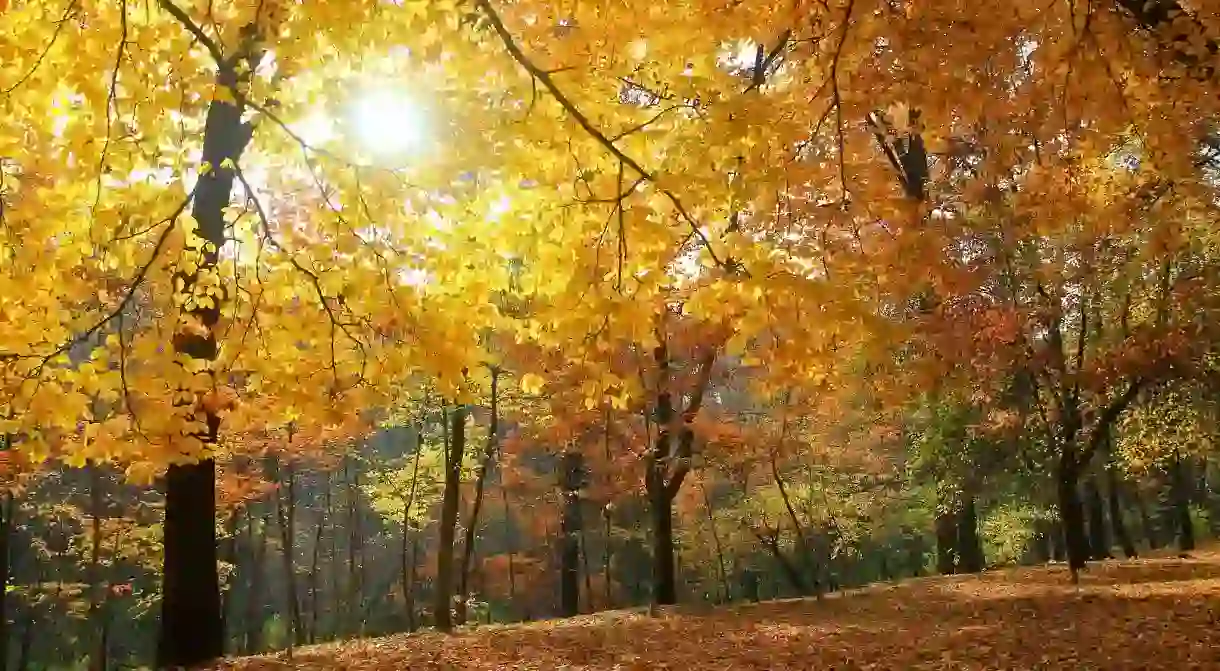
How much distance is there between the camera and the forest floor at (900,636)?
6.84 metres

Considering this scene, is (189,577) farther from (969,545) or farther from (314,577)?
(314,577)

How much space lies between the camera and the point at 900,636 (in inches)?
342

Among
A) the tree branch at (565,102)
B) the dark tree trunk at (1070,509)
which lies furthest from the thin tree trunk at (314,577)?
the tree branch at (565,102)

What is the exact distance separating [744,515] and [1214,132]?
14.2m

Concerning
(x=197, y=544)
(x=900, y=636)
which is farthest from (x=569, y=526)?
(x=197, y=544)

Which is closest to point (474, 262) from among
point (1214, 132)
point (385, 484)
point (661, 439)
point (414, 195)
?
point (414, 195)

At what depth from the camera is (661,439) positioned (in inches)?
631

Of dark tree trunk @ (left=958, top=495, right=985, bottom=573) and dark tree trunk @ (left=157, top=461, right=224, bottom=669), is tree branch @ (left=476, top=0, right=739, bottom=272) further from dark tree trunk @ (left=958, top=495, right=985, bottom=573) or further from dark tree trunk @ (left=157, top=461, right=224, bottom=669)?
dark tree trunk @ (left=958, top=495, right=985, bottom=573)

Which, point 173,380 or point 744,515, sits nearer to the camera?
point 173,380

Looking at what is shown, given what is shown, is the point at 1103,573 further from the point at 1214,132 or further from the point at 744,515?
the point at 744,515

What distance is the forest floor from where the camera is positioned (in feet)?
22.4

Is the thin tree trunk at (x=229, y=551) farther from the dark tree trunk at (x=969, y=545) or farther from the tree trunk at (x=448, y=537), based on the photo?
the dark tree trunk at (x=969, y=545)

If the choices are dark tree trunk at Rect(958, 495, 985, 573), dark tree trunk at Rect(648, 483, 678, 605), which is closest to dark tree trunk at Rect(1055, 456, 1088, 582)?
dark tree trunk at Rect(958, 495, 985, 573)

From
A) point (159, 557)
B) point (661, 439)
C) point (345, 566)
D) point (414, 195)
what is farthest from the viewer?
point (345, 566)
